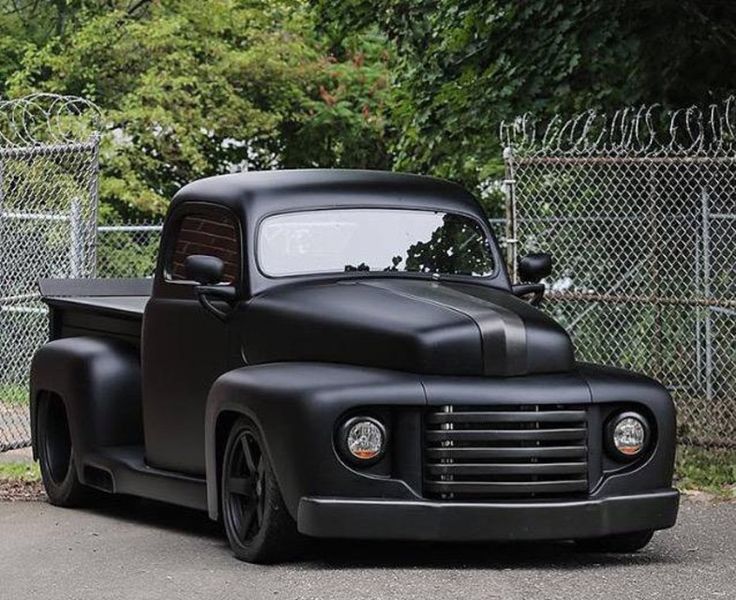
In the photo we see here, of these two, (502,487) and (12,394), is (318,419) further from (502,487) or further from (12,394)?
(12,394)

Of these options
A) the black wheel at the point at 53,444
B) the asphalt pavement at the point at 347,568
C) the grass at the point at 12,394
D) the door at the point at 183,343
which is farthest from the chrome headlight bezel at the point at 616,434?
the grass at the point at 12,394

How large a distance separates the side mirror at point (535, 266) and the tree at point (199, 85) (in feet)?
54.4

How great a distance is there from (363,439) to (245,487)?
0.82 metres

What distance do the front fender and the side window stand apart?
1184mm

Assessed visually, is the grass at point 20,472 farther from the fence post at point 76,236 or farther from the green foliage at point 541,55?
the green foliage at point 541,55

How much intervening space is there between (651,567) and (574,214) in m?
6.76

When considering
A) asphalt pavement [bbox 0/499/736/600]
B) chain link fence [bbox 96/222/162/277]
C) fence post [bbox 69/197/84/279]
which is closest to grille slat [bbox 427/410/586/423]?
Answer: asphalt pavement [bbox 0/499/736/600]

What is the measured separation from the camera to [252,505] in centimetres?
931

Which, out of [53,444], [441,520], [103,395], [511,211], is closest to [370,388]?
[441,520]

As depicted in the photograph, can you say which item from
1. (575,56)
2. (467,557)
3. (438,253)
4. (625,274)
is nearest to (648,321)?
(625,274)

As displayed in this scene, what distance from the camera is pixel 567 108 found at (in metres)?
17.7

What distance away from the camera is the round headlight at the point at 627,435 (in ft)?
29.8

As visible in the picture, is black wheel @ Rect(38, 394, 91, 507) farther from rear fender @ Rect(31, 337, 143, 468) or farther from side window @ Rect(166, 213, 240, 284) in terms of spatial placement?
side window @ Rect(166, 213, 240, 284)

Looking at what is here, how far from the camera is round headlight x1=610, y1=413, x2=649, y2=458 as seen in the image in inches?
358
